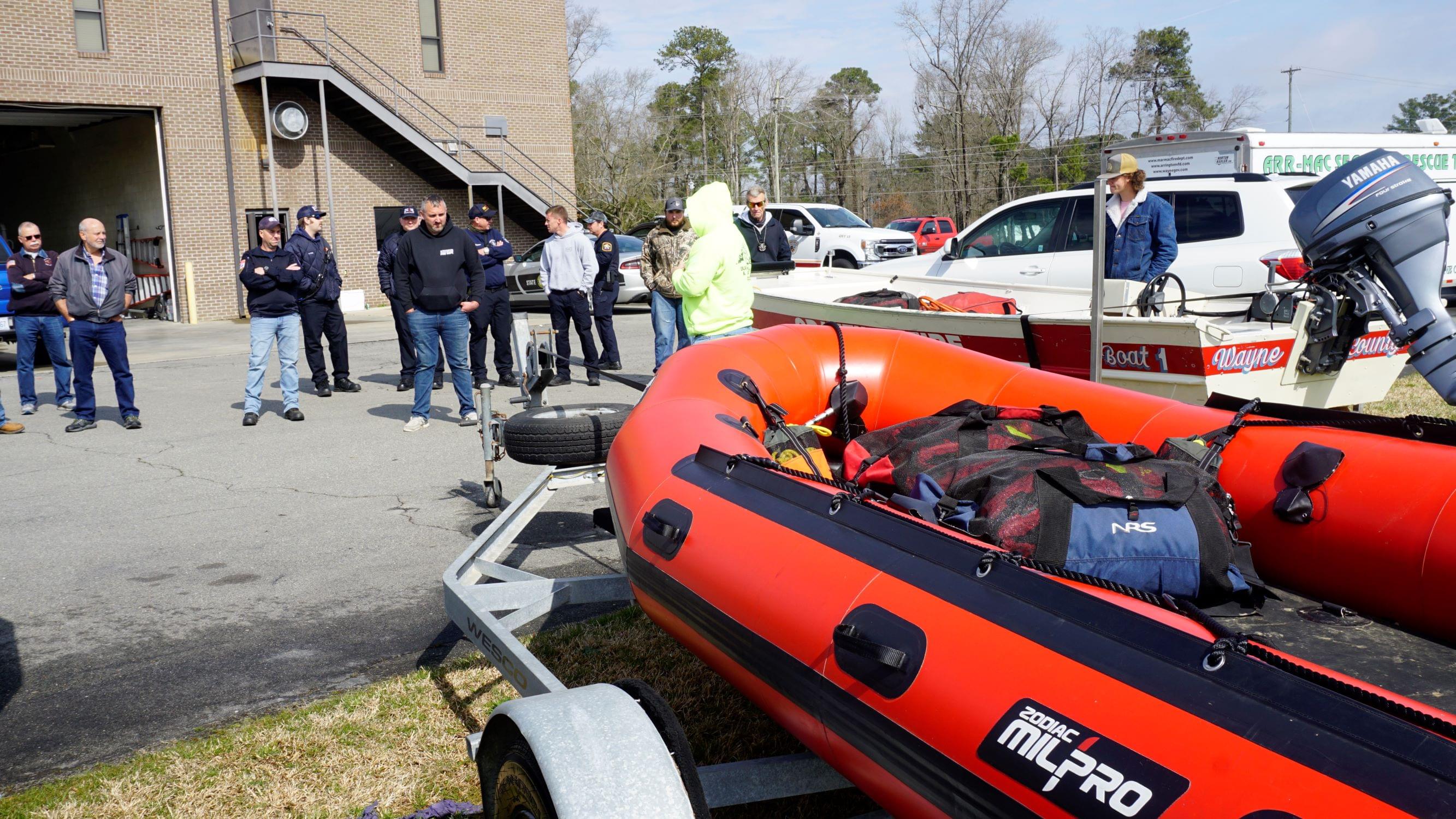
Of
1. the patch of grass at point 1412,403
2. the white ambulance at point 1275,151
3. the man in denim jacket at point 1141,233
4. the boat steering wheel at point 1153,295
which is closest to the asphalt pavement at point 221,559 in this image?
the boat steering wheel at point 1153,295

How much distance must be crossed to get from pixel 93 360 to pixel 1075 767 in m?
9.69

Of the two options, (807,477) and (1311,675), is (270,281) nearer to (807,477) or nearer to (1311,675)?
(807,477)

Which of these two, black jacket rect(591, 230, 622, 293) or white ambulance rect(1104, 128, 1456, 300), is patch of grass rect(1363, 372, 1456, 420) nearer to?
white ambulance rect(1104, 128, 1456, 300)

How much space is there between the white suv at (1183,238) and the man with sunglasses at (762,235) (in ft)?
5.98

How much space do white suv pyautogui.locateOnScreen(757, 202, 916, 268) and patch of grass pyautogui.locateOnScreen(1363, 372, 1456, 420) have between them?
498 inches

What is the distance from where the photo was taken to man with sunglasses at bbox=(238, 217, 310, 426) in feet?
31.0

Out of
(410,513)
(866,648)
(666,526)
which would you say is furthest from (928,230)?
(866,648)

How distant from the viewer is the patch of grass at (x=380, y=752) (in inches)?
132

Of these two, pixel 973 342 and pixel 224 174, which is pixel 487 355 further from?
pixel 224 174

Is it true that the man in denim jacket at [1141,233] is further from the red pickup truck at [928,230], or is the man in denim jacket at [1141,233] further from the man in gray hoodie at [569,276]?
the red pickup truck at [928,230]

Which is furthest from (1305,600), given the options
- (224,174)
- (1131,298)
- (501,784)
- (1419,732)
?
(224,174)

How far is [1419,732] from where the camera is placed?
1.81m

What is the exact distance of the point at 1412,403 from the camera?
885 cm

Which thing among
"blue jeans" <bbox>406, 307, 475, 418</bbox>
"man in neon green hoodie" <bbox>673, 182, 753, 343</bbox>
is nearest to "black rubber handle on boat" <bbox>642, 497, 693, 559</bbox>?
"man in neon green hoodie" <bbox>673, 182, 753, 343</bbox>
